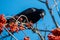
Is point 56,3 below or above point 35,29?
above

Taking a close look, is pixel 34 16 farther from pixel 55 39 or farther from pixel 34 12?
pixel 55 39

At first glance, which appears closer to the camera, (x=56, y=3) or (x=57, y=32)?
(x=57, y=32)

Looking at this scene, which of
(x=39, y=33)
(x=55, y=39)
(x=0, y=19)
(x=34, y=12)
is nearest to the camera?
(x=55, y=39)

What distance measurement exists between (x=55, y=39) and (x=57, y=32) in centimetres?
6

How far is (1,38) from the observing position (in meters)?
2.49

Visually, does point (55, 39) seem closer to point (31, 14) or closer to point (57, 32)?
point (57, 32)

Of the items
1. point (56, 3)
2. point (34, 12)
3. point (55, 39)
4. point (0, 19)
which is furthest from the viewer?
point (34, 12)

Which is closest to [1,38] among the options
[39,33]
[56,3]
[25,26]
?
[25,26]

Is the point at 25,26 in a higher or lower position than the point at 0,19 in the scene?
lower

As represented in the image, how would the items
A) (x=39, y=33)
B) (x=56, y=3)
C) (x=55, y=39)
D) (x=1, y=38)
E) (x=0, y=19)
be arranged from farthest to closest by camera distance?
1. (x=56, y=3)
2. (x=1, y=38)
3. (x=39, y=33)
4. (x=0, y=19)
5. (x=55, y=39)

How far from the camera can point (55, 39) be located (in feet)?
3.92

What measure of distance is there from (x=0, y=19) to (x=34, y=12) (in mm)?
3408

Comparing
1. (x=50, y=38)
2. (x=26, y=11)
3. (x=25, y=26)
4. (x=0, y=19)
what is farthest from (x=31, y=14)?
(x=50, y=38)

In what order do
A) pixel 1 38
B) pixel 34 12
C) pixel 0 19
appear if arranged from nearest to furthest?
1. pixel 0 19
2. pixel 1 38
3. pixel 34 12
